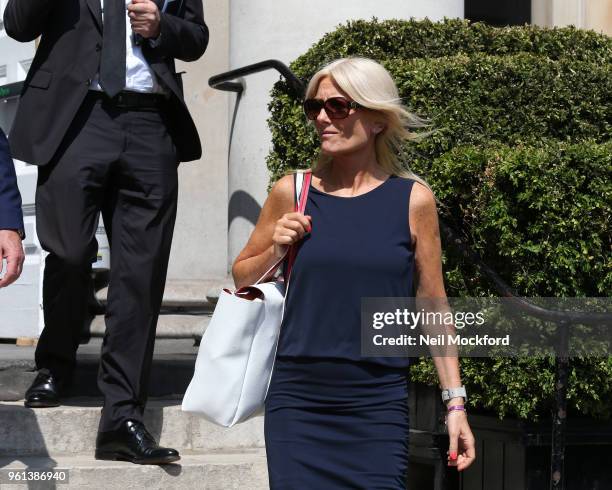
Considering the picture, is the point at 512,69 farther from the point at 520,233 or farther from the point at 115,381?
the point at 115,381

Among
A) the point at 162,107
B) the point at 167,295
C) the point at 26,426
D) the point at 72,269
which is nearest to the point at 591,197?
the point at 162,107

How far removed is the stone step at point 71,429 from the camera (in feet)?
16.1

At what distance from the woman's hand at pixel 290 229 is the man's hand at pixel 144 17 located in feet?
6.17

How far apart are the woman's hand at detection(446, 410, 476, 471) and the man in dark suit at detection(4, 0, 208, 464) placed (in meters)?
1.79

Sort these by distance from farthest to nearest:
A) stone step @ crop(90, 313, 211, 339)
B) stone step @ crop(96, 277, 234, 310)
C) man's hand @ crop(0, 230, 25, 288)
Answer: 1. stone step @ crop(96, 277, 234, 310)
2. stone step @ crop(90, 313, 211, 339)
3. man's hand @ crop(0, 230, 25, 288)

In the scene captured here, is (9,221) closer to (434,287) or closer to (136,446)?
(136,446)

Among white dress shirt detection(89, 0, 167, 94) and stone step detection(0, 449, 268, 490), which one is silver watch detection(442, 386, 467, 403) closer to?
stone step detection(0, 449, 268, 490)

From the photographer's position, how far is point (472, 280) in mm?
5258

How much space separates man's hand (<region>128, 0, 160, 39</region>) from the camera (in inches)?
186

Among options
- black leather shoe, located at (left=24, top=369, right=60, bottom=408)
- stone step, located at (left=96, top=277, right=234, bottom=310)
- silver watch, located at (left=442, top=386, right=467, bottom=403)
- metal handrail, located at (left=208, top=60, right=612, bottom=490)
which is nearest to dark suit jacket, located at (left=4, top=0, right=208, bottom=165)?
black leather shoe, located at (left=24, top=369, right=60, bottom=408)

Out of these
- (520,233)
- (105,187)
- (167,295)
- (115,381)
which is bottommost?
(167,295)

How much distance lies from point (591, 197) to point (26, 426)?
247 cm

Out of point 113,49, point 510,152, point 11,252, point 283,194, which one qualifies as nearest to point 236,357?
point 283,194

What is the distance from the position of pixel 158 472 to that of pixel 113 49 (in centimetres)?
165
